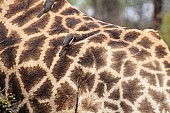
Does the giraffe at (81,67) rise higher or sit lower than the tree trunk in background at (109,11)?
higher

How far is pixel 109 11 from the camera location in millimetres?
10938

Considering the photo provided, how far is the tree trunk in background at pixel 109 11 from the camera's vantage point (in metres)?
10.8

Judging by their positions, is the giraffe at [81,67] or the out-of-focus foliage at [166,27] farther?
the out-of-focus foliage at [166,27]

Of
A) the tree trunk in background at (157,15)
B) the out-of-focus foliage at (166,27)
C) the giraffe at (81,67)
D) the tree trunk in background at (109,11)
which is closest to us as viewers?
the giraffe at (81,67)

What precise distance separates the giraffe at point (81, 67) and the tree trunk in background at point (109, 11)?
6.88m

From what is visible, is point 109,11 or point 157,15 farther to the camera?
point 157,15

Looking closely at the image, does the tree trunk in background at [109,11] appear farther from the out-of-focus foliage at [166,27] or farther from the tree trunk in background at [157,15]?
the out-of-focus foliage at [166,27]

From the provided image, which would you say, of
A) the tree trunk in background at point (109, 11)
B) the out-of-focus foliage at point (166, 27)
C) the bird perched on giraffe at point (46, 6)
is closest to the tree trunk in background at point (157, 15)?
the out-of-focus foliage at point (166, 27)

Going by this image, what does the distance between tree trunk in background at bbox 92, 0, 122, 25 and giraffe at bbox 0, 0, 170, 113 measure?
6.88 meters

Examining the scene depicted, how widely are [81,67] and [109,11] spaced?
24.2 feet

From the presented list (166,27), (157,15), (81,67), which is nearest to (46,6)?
(81,67)

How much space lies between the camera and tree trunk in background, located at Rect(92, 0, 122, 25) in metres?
10.8

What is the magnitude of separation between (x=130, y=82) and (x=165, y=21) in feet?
38.1

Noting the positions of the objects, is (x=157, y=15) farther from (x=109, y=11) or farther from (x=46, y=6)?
(x=46, y=6)
